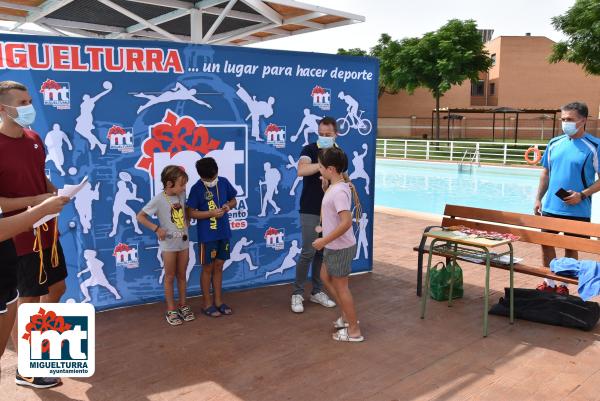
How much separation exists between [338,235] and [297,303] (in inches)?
53.2

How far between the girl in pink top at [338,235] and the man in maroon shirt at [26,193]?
6.31 ft

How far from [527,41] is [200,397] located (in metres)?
52.6

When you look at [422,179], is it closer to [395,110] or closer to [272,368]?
[272,368]

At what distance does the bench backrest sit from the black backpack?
19.4 inches

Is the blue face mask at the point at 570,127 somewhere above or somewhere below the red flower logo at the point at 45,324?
above

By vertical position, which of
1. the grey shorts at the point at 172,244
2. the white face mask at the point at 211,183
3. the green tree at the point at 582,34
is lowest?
the grey shorts at the point at 172,244

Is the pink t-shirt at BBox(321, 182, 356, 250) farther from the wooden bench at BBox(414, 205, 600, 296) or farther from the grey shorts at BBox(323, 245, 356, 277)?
the wooden bench at BBox(414, 205, 600, 296)

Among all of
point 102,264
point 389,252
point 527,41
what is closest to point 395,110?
point 527,41

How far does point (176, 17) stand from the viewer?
759 centimetres

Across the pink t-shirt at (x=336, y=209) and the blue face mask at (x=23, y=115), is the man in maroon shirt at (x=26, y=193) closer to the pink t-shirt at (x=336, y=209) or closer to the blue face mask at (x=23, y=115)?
the blue face mask at (x=23, y=115)

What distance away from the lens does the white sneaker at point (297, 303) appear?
206 inches

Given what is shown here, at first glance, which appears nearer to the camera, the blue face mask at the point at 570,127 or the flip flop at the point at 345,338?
the flip flop at the point at 345,338

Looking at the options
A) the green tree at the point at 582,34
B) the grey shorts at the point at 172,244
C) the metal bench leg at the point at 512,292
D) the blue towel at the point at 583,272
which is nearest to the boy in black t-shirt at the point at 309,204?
the grey shorts at the point at 172,244

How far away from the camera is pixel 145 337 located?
4598mm
